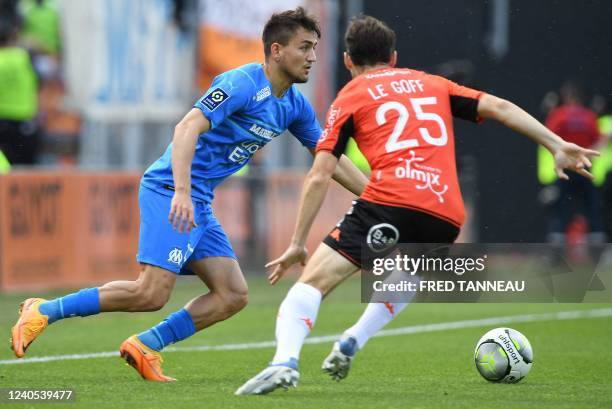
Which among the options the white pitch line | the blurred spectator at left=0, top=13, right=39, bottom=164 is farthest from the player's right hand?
the blurred spectator at left=0, top=13, right=39, bottom=164

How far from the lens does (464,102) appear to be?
689cm

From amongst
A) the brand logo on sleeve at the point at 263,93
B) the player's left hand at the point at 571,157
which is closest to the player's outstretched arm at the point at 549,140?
the player's left hand at the point at 571,157

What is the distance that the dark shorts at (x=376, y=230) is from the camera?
21.9ft

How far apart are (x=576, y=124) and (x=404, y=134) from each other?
1294 centimetres

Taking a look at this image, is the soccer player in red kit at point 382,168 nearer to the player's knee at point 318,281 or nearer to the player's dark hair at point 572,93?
the player's knee at point 318,281

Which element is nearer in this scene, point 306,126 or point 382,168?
point 382,168

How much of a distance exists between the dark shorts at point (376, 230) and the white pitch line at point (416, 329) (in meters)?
2.79

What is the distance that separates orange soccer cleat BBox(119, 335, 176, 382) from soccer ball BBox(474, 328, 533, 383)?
1818 mm

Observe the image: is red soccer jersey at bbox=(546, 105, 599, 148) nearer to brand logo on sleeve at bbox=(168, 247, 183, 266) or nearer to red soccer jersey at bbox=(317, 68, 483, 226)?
brand logo on sleeve at bbox=(168, 247, 183, 266)

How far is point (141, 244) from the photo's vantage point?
7.54 meters

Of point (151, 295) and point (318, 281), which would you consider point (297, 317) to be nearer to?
point (318, 281)

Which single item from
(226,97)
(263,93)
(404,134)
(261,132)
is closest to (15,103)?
(261,132)

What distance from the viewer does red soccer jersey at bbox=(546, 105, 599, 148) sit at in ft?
62.8

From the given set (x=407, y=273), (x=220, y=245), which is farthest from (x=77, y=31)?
(x=407, y=273)
